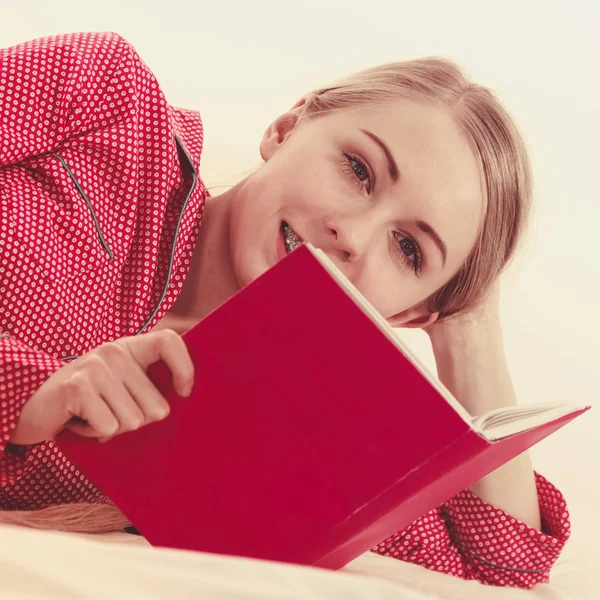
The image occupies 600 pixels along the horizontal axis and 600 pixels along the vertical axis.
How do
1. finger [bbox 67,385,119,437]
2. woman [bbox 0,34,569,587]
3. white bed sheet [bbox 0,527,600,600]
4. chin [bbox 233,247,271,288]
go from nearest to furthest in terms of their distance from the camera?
white bed sheet [bbox 0,527,600,600]
finger [bbox 67,385,119,437]
woman [bbox 0,34,569,587]
chin [bbox 233,247,271,288]

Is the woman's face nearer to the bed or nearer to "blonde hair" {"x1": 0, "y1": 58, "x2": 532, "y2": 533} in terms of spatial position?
"blonde hair" {"x1": 0, "y1": 58, "x2": 532, "y2": 533}

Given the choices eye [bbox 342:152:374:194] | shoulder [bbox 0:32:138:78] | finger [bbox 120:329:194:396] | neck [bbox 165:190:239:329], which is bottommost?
neck [bbox 165:190:239:329]

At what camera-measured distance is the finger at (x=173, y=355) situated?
0.51m

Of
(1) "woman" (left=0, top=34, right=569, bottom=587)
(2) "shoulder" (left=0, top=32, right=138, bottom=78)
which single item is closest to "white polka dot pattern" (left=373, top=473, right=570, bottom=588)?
(1) "woman" (left=0, top=34, right=569, bottom=587)

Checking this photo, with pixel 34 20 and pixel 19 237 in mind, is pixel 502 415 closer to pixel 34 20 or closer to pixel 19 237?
pixel 19 237

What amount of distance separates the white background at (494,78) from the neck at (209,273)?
0.47 metres

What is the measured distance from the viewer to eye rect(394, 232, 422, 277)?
96cm

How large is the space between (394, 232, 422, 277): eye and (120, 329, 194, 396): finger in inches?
19.0

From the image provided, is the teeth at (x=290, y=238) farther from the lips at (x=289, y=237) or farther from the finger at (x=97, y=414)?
the finger at (x=97, y=414)

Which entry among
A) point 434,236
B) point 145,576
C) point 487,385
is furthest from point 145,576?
point 487,385

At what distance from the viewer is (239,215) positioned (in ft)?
3.22

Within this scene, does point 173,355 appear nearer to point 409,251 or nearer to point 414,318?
point 409,251

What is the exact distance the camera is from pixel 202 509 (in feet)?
1.86

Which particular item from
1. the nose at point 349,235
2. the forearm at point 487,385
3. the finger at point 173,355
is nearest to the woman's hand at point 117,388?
the finger at point 173,355
